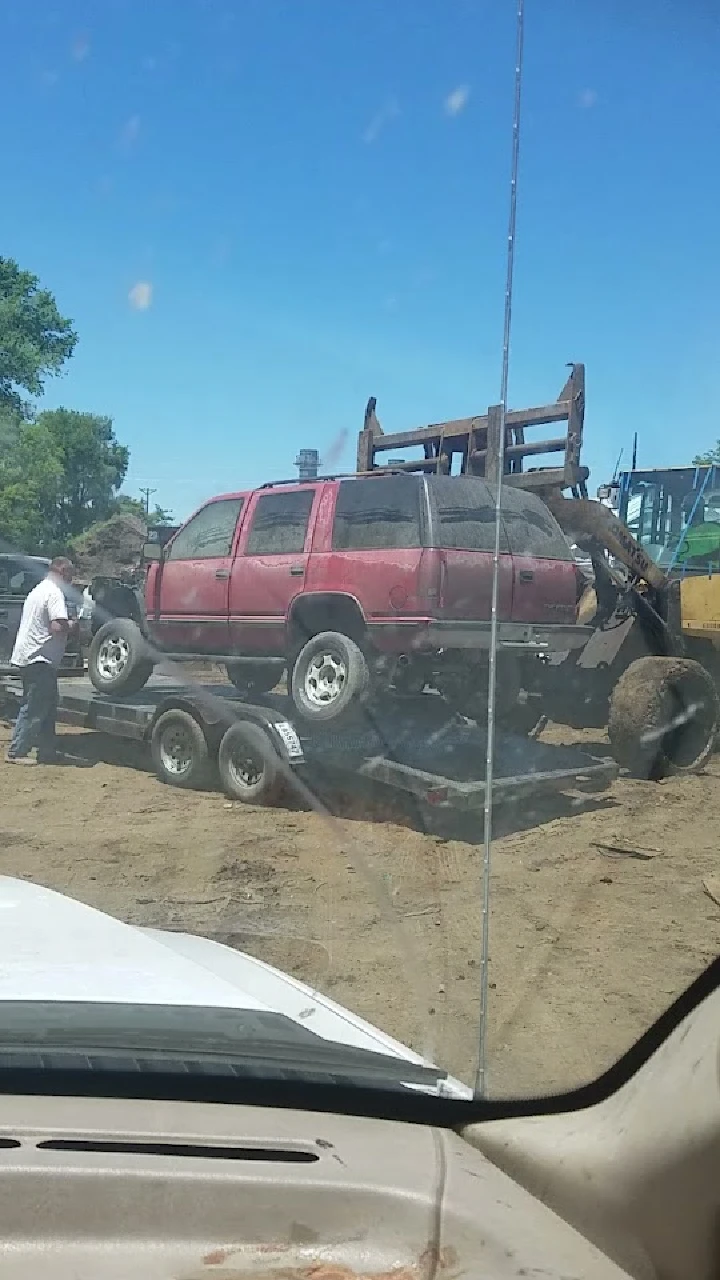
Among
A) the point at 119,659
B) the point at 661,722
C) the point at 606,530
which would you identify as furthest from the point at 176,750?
the point at 606,530

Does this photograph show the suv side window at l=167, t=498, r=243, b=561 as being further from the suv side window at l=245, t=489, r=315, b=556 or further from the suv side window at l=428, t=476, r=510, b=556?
the suv side window at l=428, t=476, r=510, b=556

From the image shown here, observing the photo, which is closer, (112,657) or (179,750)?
(179,750)

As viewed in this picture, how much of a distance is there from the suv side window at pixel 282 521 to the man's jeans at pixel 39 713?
2234 mm

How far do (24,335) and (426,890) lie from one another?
10.5 feet

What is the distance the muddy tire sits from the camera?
6.79m

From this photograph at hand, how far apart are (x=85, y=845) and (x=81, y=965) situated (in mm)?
3712

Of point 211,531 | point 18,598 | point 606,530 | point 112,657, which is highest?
point 606,530

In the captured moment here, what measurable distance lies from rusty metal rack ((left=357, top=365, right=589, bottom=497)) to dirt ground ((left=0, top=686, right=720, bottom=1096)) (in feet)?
6.40

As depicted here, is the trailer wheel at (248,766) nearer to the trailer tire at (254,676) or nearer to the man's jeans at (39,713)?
the trailer tire at (254,676)

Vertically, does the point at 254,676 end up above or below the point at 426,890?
above

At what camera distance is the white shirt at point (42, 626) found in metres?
7.95

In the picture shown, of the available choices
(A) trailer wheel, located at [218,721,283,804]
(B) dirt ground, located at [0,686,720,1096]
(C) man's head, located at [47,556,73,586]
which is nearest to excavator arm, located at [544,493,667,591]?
(B) dirt ground, located at [0,686,720,1096]

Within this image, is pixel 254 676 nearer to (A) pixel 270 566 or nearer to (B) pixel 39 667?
(A) pixel 270 566

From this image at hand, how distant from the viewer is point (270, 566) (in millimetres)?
6992
